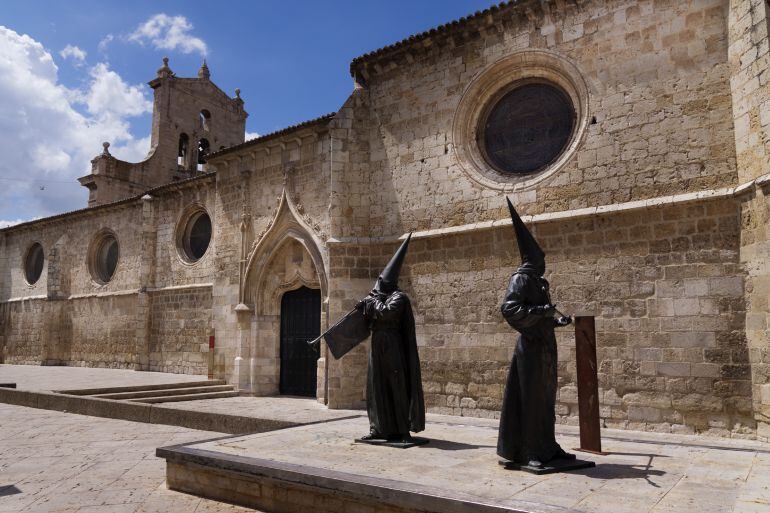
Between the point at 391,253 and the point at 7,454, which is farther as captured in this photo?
the point at 391,253

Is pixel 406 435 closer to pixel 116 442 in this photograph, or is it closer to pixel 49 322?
pixel 116 442

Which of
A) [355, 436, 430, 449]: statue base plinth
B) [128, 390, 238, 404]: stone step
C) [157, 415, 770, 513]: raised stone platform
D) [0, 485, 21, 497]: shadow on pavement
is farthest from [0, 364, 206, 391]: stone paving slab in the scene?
[355, 436, 430, 449]: statue base plinth

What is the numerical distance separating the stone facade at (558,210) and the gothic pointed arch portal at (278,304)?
5 cm

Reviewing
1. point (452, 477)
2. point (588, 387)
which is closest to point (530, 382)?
point (452, 477)

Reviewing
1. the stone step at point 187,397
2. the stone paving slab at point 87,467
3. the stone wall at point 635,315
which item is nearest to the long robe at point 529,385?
the stone paving slab at point 87,467

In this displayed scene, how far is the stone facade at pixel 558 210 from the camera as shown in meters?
7.86

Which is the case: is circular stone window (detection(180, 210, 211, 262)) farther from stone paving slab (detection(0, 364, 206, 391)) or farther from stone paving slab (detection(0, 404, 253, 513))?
stone paving slab (detection(0, 404, 253, 513))

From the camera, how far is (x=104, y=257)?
21047 mm

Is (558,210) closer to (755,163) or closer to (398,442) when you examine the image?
(755,163)

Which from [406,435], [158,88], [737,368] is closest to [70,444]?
[406,435]

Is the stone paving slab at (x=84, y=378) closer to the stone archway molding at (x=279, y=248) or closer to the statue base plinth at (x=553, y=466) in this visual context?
the stone archway molding at (x=279, y=248)

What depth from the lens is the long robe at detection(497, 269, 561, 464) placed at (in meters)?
5.11

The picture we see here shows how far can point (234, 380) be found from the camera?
13.6m

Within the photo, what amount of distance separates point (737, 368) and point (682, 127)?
349cm
